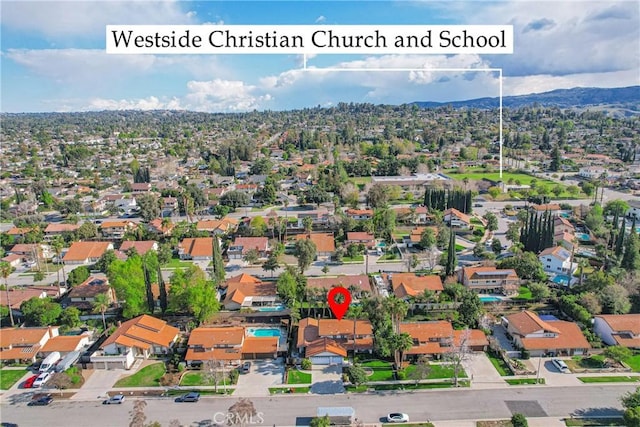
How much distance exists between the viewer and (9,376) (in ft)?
90.8

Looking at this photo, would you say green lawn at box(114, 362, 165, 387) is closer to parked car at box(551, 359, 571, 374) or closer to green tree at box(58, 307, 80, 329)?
green tree at box(58, 307, 80, 329)

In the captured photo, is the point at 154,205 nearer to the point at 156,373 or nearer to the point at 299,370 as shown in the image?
the point at 156,373

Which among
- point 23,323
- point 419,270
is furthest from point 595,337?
point 23,323

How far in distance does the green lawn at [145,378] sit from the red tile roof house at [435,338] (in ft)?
51.6

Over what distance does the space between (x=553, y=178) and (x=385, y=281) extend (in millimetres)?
62830

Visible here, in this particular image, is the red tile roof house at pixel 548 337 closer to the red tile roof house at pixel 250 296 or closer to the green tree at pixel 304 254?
the green tree at pixel 304 254

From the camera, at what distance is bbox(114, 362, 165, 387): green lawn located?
26672 mm

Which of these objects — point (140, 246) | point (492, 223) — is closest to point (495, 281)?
point (492, 223)

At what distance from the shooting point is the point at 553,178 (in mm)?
86938

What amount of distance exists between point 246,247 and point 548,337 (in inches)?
1196

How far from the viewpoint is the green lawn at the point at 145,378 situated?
26672 mm

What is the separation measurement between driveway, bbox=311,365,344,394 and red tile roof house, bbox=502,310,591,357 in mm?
12706

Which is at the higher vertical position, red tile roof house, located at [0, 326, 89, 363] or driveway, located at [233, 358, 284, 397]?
red tile roof house, located at [0, 326, 89, 363]

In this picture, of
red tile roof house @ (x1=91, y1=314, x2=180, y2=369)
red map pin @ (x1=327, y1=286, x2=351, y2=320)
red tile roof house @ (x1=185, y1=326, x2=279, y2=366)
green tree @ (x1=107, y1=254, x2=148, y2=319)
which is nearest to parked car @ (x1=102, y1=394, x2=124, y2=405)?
red tile roof house @ (x1=91, y1=314, x2=180, y2=369)
